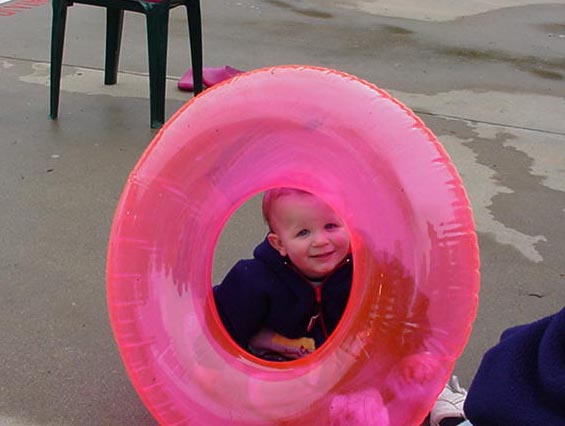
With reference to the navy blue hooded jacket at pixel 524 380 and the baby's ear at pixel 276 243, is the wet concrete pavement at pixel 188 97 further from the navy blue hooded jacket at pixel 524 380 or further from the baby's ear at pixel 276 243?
the navy blue hooded jacket at pixel 524 380

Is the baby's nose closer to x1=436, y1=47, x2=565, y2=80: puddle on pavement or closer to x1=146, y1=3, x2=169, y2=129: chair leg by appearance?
x1=146, y1=3, x2=169, y2=129: chair leg

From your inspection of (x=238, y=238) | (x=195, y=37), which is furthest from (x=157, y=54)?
(x=238, y=238)

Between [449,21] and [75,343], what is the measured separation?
20.5ft

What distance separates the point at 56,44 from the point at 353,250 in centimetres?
324

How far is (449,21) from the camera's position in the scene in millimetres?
8211

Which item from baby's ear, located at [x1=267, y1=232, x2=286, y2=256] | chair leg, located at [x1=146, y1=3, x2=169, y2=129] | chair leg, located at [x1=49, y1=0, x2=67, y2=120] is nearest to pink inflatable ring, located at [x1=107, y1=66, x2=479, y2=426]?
baby's ear, located at [x1=267, y1=232, x2=286, y2=256]

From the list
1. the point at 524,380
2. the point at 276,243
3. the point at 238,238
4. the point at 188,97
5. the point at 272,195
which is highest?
the point at 524,380

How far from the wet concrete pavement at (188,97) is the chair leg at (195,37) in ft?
0.60

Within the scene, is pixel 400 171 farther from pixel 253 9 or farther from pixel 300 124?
pixel 253 9

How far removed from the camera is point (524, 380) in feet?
4.98

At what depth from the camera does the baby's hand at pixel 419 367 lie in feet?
6.45

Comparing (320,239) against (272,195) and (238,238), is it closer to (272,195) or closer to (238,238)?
(272,195)

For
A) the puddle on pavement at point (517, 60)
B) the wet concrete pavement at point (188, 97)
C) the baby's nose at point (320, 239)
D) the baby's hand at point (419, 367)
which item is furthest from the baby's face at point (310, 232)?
the puddle on pavement at point (517, 60)

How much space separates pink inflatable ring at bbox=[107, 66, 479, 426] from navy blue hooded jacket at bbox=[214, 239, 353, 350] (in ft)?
0.69
